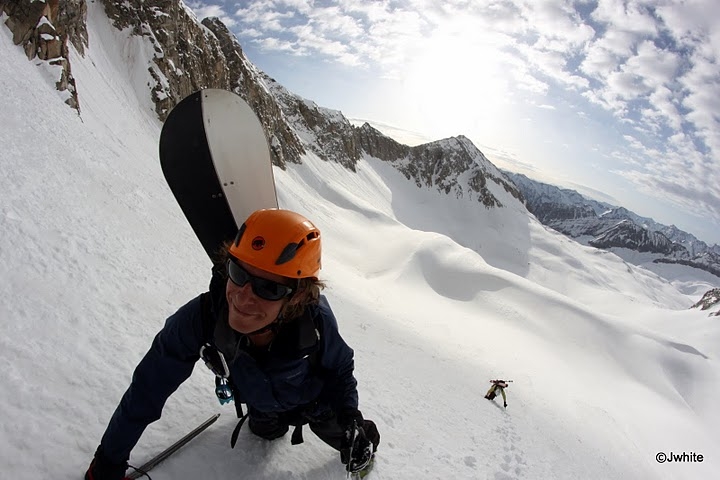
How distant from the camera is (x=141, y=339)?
4801 millimetres

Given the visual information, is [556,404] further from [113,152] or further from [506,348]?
[113,152]

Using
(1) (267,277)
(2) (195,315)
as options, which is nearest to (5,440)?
(2) (195,315)

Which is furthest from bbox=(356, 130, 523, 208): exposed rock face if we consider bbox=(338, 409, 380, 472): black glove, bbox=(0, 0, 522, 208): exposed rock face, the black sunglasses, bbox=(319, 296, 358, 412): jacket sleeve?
the black sunglasses

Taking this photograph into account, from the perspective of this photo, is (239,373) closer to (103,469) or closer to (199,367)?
(103,469)

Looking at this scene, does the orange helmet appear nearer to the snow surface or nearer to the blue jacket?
the blue jacket

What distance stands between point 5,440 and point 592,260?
175 metres

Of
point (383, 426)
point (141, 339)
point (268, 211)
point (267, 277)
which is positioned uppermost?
point (268, 211)

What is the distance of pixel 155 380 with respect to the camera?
257 centimetres

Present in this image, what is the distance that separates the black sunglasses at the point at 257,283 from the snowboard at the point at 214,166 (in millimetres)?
1721

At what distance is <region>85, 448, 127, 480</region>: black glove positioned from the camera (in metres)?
2.51

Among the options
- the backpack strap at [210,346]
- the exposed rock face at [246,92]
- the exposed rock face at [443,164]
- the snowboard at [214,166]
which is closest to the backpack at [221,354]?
the backpack strap at [210,346]

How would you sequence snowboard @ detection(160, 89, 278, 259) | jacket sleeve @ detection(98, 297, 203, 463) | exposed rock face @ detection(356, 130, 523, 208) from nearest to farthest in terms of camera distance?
1. jacket sleeve @ detection(98, 297, 203, 463)
2. snowboard @ detection(160, 89, 278, 259)
3. exposed rock face @ detection(356, 130, 523, 208)

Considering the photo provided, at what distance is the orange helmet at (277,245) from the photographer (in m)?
2.63

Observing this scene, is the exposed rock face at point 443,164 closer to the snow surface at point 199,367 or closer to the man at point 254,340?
the snow surface at point 199,367
